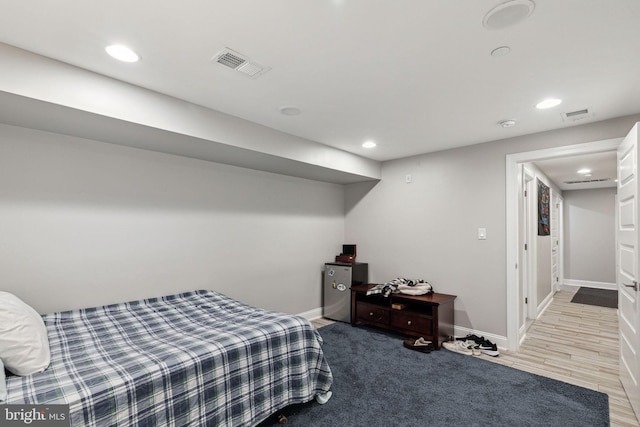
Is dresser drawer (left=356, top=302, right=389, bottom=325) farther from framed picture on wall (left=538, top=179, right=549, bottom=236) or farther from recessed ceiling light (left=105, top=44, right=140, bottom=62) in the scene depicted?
recessed ceiling light (left=105, top=44, right=140, bottom=62)

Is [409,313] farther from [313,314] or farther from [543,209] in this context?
[543,209]

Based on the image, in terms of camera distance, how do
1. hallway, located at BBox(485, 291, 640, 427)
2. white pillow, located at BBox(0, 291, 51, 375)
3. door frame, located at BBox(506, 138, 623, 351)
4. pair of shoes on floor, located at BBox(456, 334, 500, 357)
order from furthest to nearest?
1. door frame, located at BBox(506, 138, 623, 351)
2. pair of shoes on floor, located at BBox(456, 334, 500, 357)
3. hallway, located at BBox(485, 291, 640, 427)
4. white pillow, located at BBox(0, 291, 51, 375)

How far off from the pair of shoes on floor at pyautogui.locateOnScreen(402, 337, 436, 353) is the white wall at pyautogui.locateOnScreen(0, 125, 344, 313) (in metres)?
1.58

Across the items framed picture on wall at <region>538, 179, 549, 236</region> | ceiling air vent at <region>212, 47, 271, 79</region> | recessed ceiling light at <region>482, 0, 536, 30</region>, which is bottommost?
framed picture on wall at <region>538, 179, 549, 236</region>

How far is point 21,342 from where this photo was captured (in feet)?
5.40

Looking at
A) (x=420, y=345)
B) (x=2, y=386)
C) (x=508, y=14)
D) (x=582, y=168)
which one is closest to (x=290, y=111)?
(x=508, y=14)

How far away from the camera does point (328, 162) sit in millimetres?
3832

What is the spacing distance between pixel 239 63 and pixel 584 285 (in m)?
8.72

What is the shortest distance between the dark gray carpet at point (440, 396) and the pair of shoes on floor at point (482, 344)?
0.20 metres

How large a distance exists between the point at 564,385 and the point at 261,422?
99.8 inches

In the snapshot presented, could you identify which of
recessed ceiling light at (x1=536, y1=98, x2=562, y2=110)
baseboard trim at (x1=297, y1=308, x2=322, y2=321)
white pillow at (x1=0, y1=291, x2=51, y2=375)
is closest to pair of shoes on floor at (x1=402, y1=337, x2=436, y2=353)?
baseboard trim at (x1=297, y1=308, x2=322, y2=321)

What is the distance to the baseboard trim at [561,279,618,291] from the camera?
6.84m

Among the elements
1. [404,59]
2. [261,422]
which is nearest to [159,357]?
[261,422]

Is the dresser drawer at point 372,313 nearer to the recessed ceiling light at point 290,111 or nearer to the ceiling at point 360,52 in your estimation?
the ceiling at point 360,52
